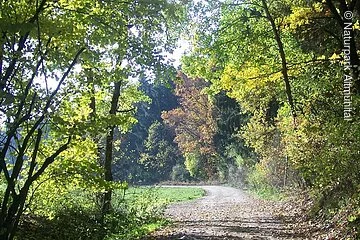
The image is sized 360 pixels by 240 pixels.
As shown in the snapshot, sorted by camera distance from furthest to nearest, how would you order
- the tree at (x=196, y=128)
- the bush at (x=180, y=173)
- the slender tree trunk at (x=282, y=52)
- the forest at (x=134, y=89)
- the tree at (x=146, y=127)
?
the tree at (x=146, y=127) → the bush at (x=180, y=173) → the tree at (x=196, y=128) → the slender tree trunk at (x=282, y=52) → the forest at (x=134, y=89)

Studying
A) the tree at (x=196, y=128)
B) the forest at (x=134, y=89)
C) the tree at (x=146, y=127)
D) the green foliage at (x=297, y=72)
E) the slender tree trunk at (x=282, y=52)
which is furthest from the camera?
the tree at (x=146, y=127)

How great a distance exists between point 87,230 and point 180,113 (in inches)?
1836

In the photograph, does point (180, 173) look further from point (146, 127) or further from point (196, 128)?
point (146, 127)

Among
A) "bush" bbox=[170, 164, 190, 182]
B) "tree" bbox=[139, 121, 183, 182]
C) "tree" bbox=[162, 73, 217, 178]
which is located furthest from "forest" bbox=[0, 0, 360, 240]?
"tree" bbox=[139, 121, 183, 182]

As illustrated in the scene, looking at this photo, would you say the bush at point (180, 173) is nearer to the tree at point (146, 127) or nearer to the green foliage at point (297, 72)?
the tree at point (146, 127)

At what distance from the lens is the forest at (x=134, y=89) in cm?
741

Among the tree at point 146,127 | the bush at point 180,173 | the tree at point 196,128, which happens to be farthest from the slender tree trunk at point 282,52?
the tree at point 146,127

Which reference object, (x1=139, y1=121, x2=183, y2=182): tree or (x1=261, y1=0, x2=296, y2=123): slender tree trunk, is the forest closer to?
(x1=261, y1=0, x2=296, y2=123): slender tree trunk

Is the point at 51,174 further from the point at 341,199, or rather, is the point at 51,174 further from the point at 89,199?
the point at 341,199

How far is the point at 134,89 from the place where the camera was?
15.9 m

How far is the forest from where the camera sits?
24.3 ft

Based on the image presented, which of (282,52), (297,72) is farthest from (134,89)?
(297,72)

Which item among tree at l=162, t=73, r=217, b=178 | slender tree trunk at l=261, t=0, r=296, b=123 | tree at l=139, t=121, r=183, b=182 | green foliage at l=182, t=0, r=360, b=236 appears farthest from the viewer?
tree at l=139, t=121, r=183, b=182

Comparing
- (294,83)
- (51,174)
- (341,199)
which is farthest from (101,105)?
(341,199)
